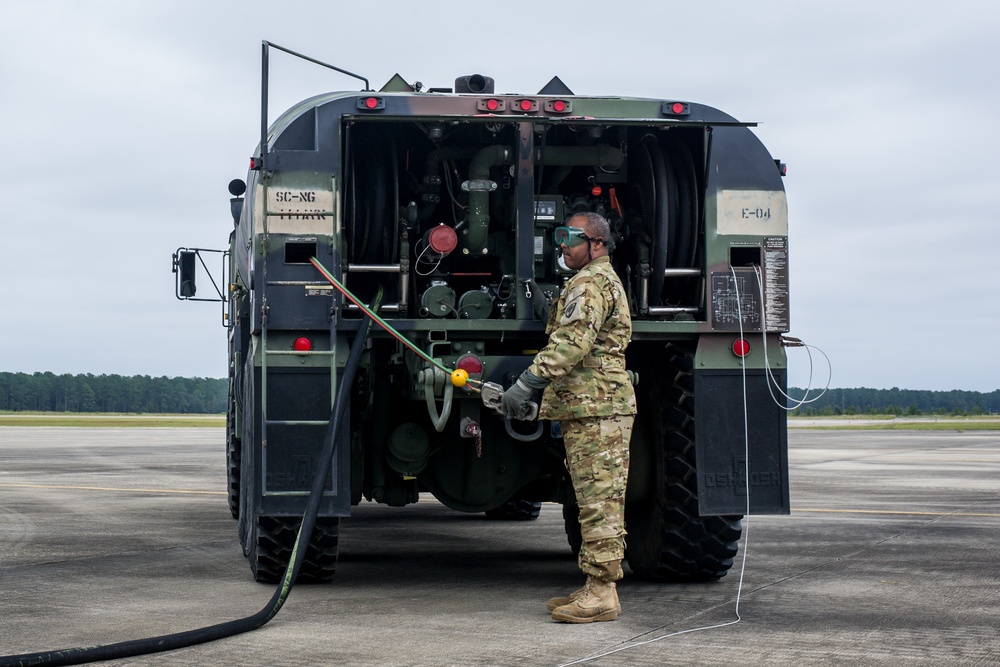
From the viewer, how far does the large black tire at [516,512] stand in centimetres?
1220

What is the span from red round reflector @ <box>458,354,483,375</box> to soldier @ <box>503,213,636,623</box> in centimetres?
46

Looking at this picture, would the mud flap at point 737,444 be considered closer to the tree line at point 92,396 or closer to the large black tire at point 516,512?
the large black tire at point 516,512

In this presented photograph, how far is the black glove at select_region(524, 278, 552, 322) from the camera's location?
686 cm

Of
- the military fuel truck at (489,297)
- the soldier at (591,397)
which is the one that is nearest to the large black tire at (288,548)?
the military fuel truck at (489,297)

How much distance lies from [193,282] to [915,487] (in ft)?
32.0

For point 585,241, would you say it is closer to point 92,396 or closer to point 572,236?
point 572,236

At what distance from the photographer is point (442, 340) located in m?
6.90

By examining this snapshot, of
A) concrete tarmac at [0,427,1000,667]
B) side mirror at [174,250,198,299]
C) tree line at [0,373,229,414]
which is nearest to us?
concrete tarmac at [0,427,1000,667]

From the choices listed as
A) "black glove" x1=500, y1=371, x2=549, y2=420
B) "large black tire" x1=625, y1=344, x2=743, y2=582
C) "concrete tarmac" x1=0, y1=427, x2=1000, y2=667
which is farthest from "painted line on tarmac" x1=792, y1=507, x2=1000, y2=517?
"black glove" x1=500, y1=371, x2=549, y2=420

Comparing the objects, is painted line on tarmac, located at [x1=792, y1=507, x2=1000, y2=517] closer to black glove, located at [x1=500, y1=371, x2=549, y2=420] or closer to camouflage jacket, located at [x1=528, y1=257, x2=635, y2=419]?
camouflage jacket, located at [x1=528, y1=257, x2=635, y2=419]

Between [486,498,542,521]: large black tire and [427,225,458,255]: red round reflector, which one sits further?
[486,498,542,521]: large black tire

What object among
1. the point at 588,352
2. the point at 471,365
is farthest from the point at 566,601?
the point at 471,365

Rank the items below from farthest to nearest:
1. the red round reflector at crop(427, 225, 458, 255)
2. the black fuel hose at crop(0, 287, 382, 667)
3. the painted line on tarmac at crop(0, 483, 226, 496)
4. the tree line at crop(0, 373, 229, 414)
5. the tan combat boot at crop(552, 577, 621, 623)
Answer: the tree line at crop(0, 373, 229, 414), the painted line on tarmac at crop(0, 483, 226, 496), the red round reflector at crop(427, 225, 458, 255), the tan combat boot at crop(552, 577, 621, 623), the black fuel hose at crop(0, 287, 382, 667)

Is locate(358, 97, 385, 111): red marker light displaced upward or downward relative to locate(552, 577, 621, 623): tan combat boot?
upward
